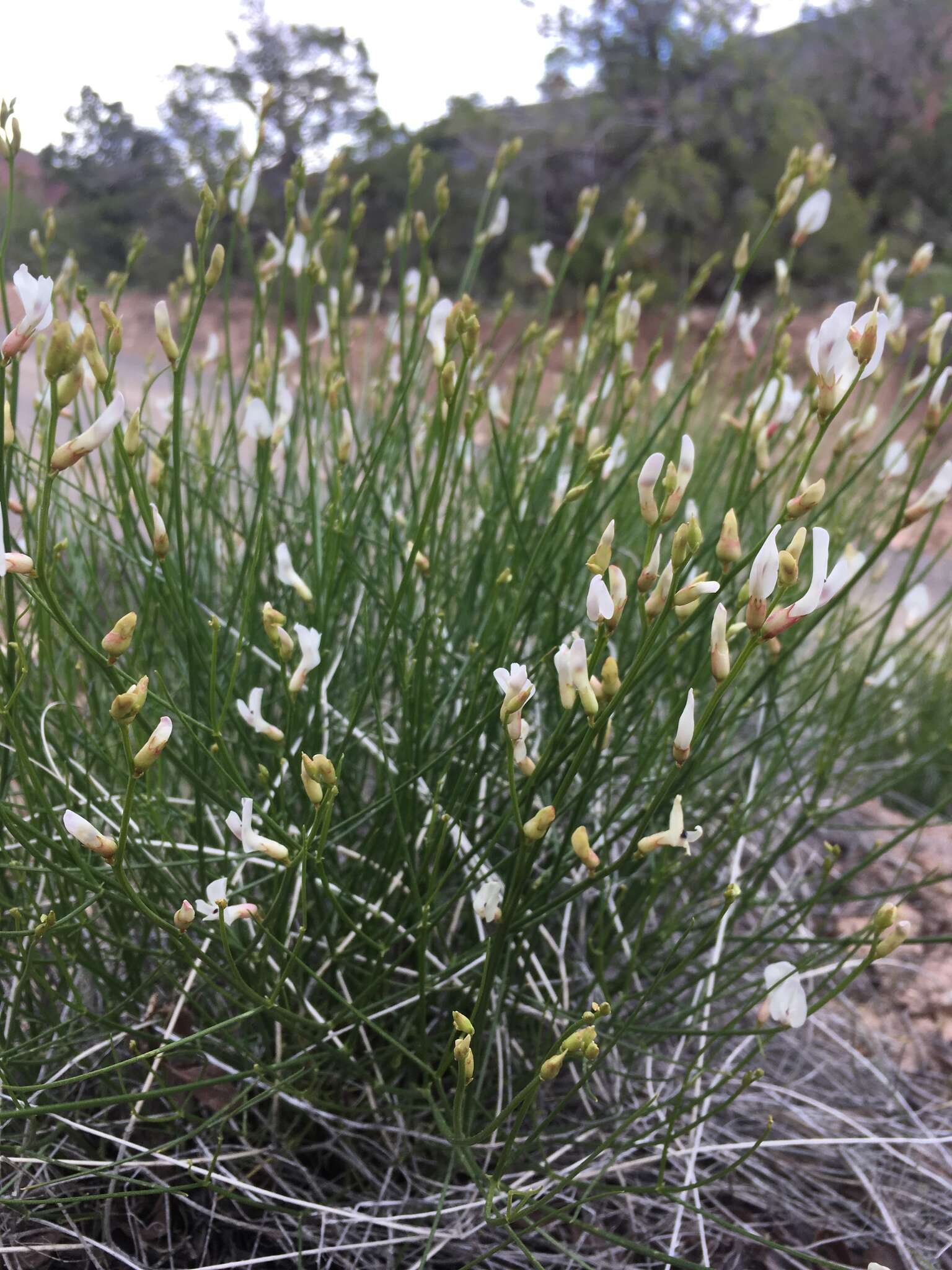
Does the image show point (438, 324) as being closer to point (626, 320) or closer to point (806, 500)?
point (626, 320)

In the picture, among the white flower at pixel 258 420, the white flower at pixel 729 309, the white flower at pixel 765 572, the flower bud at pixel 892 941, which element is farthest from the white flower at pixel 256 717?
the white flower at pixel 729 309

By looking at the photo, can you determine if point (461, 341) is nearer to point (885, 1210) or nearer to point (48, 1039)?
point (48, 1039)

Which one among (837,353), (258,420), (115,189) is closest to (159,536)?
(258,420)

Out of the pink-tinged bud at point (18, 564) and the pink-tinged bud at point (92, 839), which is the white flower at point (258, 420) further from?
the pink-tinged bud at point (92, 839)

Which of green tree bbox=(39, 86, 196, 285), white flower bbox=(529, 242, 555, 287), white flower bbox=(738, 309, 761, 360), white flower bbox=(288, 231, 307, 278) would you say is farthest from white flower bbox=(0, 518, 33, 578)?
green tree bbox=(39, 86, 196, 285)

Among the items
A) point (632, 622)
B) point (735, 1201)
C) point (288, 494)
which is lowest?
point (735, 1201)

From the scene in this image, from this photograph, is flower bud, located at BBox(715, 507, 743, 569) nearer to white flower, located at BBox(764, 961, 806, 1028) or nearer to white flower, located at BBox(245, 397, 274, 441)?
white flower, located at BBox(764, 961, 806, 1028)

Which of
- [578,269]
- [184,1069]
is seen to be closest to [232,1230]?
[184,1069]
